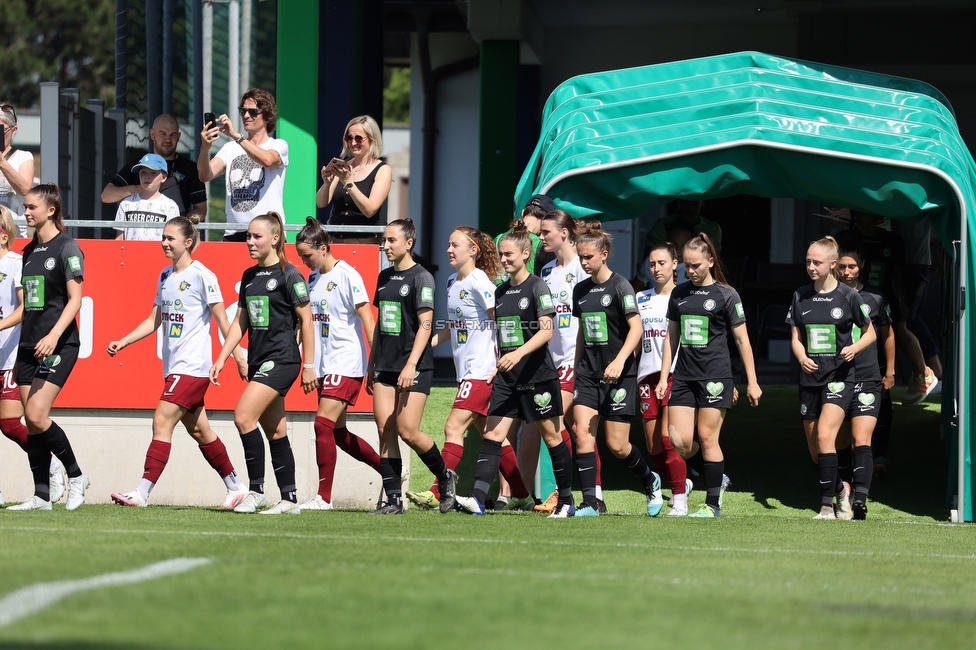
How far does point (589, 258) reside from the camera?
8.65 m

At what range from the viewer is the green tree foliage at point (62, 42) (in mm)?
42825

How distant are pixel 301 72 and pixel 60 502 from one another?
15.9 ft

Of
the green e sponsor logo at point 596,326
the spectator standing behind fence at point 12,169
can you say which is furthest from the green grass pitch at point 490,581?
the spectator standing behind fence at point 12,169

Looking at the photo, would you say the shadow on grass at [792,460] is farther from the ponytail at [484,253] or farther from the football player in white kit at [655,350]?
the ponytail at [484,253]

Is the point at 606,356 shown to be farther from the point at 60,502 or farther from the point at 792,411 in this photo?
the point at 792,411

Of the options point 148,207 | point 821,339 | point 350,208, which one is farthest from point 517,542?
point 148,207

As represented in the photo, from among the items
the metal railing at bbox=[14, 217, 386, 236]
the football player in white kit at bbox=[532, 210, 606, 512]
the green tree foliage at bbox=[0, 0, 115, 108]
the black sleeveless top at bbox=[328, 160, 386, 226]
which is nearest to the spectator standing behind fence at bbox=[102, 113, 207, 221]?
the metal railing at bbox=[14, 217, 386, 236]

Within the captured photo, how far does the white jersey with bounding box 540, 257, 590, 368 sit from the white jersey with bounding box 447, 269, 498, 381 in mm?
740

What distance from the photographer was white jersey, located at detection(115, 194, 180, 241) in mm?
10359

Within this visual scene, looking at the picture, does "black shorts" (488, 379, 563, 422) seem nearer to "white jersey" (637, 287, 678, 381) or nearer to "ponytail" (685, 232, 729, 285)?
"white jersey" (637, 287, 678, 381)

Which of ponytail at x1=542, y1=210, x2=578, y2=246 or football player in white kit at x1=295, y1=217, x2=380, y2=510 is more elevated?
ponytail at x1=542, y1=210, x2=578, y2=246

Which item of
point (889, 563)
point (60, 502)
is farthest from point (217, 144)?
point (889, 563)

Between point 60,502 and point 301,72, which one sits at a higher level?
point 301,72

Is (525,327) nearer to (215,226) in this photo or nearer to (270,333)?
(270,333)
